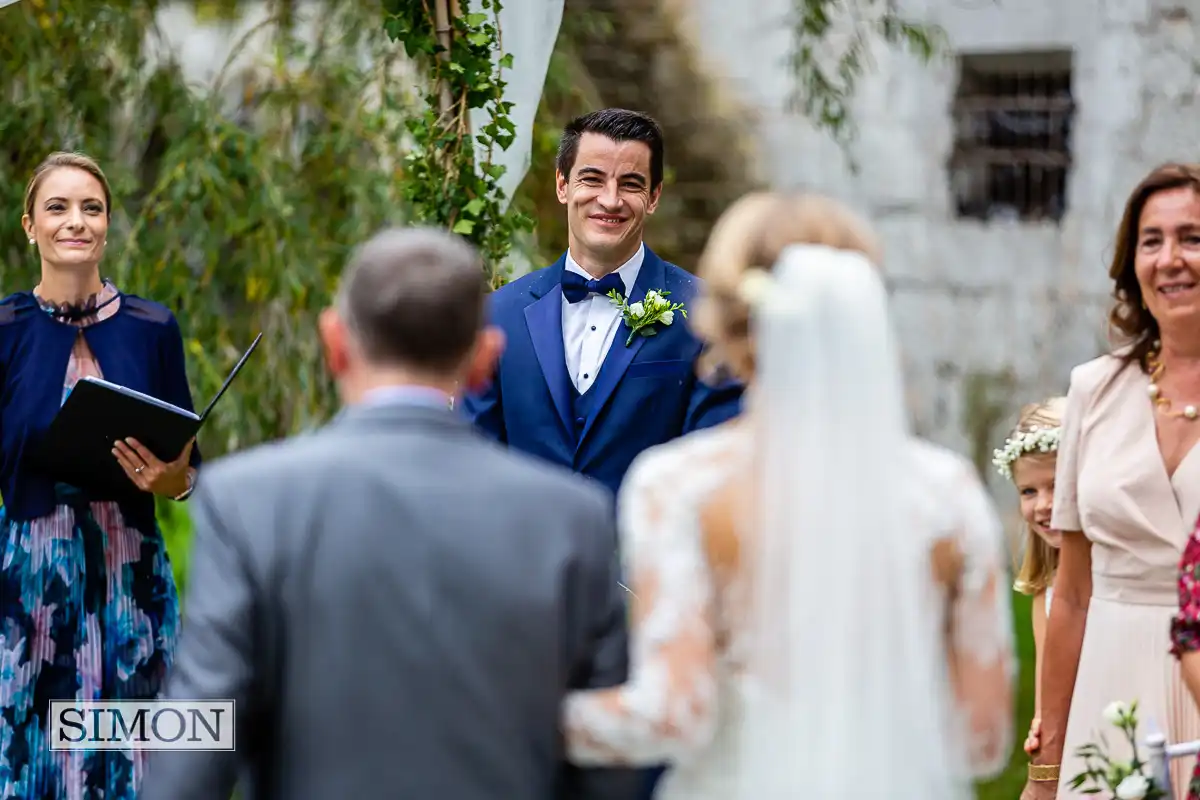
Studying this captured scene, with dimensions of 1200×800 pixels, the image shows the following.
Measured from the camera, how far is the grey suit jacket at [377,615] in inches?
101

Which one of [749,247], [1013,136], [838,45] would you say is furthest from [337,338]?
[1013,136]

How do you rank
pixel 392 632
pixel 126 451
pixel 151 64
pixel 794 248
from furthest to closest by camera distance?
pixel 151 64 < pixel 126 451 < pixel 794 248 < pixel 392 632

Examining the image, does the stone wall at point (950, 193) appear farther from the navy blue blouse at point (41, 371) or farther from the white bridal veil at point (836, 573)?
the white bridal veil at point (836, 573)

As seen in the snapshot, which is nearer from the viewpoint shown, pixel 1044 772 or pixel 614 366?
pixel 1044 772

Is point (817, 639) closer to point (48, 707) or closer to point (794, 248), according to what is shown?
point (794, 248)

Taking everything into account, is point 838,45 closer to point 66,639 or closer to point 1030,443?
point 1030,443

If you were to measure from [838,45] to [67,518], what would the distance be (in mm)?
6288

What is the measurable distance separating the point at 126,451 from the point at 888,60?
6309 millimetres

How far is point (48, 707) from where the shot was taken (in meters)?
4.98

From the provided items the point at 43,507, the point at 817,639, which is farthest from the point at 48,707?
the point at 817,639

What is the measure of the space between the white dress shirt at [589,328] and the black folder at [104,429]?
2.50 feet

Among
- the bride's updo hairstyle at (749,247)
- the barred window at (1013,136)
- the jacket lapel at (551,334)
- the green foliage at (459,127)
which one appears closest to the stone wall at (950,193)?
the barred window at (1013,136)

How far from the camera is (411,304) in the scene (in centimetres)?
263

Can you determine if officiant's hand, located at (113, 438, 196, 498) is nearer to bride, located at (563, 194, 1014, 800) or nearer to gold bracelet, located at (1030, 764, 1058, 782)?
gold bracelet, located at (1030, 764, 1058, 782)
